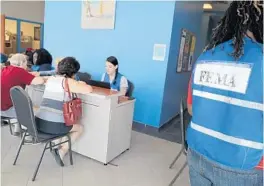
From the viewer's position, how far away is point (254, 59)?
2.75 feet

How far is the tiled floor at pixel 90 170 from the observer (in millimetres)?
2201

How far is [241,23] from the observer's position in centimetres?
91

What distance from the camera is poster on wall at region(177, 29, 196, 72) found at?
13.4ft

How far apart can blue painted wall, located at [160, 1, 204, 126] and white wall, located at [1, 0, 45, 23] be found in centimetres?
574

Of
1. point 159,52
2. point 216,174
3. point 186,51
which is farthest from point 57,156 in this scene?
point 186,51

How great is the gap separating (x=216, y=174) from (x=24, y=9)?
Answer: 843 centimetres

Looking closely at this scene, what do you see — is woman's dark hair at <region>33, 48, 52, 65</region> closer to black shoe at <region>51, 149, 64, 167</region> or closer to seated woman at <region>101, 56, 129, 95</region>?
seated woman at <region>101, 56, 129, 95</region>

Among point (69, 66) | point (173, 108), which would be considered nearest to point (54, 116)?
point (69, 66)

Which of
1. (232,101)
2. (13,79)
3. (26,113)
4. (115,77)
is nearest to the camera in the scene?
(232,101)

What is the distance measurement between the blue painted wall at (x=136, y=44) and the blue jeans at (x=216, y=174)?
264 centimetres

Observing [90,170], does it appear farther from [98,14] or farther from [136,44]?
[98,14]

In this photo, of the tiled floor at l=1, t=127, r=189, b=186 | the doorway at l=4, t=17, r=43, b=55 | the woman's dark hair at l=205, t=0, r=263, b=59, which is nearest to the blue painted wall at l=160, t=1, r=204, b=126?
the tiled floor at l=1, t=127, r=189, b=186

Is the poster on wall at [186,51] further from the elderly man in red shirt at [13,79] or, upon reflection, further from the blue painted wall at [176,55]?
the elderly man in red shirt at [13,79]

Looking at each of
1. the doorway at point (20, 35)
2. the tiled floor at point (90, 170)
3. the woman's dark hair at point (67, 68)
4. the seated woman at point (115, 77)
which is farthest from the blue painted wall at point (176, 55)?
the doorway at point (20, 35)
